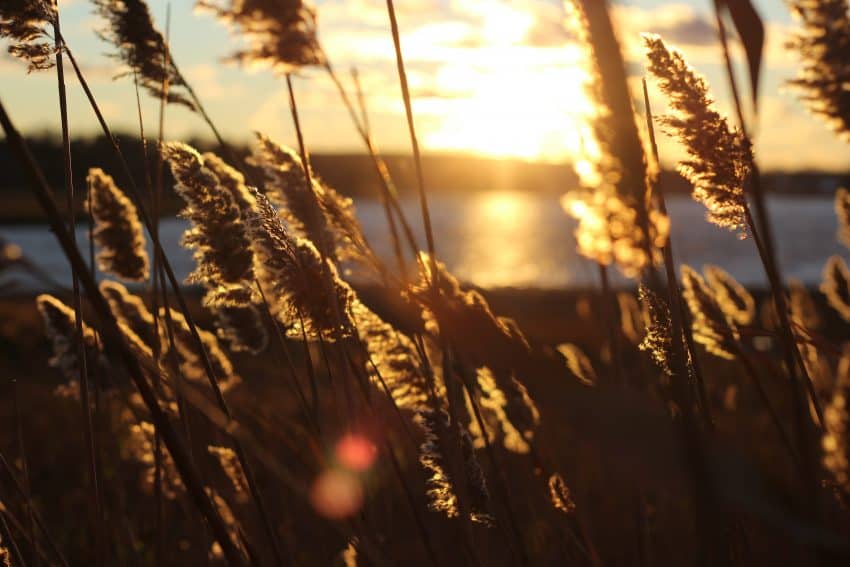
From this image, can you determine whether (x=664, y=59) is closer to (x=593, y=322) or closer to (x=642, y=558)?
(x=642, y=558)

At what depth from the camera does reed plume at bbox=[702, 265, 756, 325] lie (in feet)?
8.55

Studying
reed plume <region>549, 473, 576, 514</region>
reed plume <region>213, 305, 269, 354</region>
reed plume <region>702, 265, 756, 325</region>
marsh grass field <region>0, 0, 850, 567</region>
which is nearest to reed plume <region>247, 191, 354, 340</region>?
marsh grass field <region>0, 0, 850, 567</region>

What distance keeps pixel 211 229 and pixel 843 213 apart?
5.69ft

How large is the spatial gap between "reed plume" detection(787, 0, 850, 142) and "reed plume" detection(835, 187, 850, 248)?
82 cm

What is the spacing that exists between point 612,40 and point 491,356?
636 mm

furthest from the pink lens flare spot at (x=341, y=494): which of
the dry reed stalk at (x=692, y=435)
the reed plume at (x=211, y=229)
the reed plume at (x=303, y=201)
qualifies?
the dry reed stalk at (x=692, y=435)

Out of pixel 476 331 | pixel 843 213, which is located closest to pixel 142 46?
pixel 476 331

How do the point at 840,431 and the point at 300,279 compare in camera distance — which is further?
the point at 300,279

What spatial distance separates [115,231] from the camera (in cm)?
265

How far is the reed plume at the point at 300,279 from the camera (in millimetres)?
1719

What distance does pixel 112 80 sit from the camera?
2084 mm

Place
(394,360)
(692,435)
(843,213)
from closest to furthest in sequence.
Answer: (692,435) < (394,360) < (843,213)

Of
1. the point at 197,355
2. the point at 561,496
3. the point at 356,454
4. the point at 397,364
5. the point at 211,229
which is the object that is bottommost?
the point at 561,496

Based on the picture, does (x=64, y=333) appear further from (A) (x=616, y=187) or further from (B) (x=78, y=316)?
(A) (x=616, y=187)
